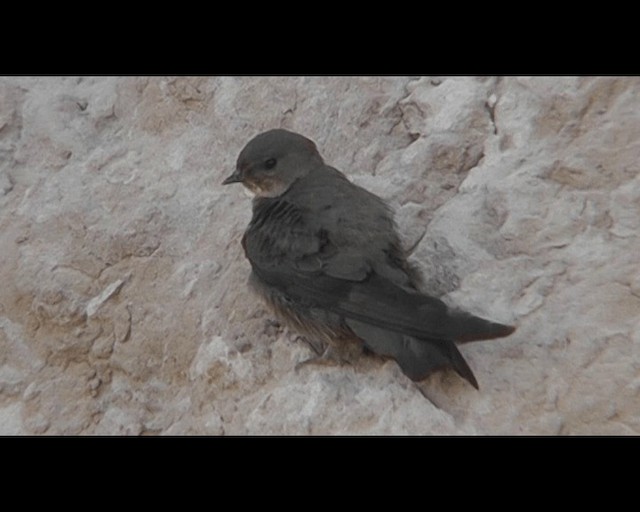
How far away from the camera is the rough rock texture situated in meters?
3.91

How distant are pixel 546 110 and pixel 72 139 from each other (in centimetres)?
236

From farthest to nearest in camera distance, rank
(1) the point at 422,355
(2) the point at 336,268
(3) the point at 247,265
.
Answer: (3) the point at 247,265, (2) the point at 336,268, (1) the point at 422,355

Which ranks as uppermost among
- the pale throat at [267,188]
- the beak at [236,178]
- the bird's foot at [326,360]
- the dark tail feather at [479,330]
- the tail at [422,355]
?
the beak at [236,178]

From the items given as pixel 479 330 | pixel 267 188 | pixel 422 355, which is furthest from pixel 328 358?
pixel 267 188

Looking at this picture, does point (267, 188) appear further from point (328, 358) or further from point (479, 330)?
point (479, 330)

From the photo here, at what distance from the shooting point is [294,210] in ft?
14.5

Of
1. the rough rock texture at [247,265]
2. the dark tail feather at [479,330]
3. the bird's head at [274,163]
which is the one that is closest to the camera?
the dark tail feather at [479,330]

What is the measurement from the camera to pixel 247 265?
4.71 meters

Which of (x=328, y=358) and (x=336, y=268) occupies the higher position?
(x=336, y=268)

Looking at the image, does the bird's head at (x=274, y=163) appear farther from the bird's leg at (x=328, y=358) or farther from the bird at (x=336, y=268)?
the bird's leg at (x=328, y=358)

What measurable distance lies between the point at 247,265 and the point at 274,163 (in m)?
0.47

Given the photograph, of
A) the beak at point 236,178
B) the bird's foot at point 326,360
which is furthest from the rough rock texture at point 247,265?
the beak at point 236,178

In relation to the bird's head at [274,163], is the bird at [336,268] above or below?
below

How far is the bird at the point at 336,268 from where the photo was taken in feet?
12.5
